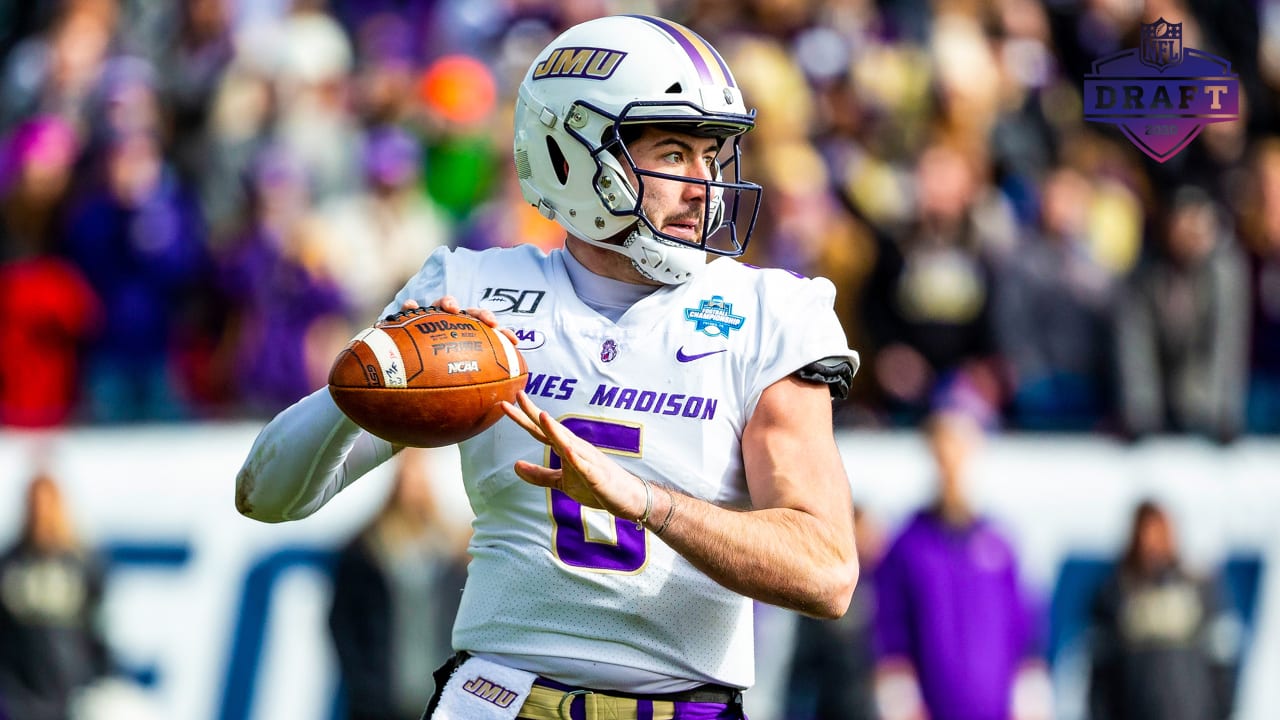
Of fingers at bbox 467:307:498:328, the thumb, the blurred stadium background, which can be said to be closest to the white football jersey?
fingers at bbox 467:307:498:328

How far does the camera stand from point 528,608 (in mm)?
3803

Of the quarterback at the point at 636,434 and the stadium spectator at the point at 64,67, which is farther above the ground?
the stadium spectator at the point at 64,67

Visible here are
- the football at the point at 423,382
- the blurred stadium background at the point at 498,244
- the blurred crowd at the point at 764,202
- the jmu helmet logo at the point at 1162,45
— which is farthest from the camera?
the blurred crowd at the point at 764,202

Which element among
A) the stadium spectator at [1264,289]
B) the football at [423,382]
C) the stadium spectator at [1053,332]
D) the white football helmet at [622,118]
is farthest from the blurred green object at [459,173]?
the football at [423,382]

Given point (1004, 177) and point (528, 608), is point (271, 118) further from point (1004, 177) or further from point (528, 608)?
point (528, 608)

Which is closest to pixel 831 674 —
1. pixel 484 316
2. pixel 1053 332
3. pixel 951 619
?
pixel 951 619

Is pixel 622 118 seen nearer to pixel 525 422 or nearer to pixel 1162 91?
pixel 525 422

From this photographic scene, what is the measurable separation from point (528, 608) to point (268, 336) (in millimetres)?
5357

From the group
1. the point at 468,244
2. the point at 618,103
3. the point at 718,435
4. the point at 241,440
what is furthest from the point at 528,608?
the point at 468,244

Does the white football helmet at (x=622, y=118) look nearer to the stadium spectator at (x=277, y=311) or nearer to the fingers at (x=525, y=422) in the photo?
the fingers at (x=525, y=422)

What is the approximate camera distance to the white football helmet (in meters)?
3.98

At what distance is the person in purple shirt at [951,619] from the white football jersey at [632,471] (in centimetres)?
443

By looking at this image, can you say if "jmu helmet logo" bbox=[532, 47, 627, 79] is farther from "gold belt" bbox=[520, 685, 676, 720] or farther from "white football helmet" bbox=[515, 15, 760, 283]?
"gold belt" bbox=[520, 685, 676, 720]

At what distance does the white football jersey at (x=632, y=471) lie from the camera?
3.76 m
